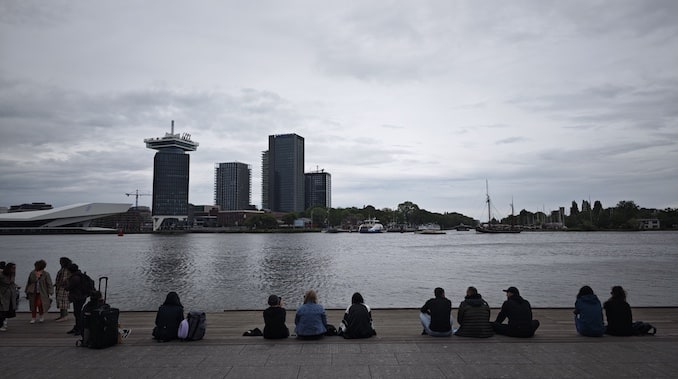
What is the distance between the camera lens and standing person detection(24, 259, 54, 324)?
44.5 feet

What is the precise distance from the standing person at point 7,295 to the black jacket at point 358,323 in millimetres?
9052

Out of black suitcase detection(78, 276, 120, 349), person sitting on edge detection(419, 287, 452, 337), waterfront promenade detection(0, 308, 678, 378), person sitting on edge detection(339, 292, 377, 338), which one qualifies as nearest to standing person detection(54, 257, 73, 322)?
waterfront promenade detection(0, 308, 678, 378)

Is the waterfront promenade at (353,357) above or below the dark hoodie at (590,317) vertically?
below

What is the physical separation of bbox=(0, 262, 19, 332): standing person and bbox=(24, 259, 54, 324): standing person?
1.09m

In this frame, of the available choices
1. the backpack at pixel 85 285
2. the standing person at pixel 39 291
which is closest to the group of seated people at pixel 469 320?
the backpack at pixel 85 285

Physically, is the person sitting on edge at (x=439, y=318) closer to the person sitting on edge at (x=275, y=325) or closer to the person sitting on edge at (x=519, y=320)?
the person sitting on edge at (x=519, y=320)

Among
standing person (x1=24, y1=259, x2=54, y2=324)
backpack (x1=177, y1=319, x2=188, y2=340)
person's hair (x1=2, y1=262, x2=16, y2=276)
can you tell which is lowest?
backpack (x1=177, y1=319, x2=188, y2=340)

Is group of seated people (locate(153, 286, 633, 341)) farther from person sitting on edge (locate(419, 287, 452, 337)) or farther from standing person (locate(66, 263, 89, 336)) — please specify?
standing person (locate(66, 263, 89, 336))

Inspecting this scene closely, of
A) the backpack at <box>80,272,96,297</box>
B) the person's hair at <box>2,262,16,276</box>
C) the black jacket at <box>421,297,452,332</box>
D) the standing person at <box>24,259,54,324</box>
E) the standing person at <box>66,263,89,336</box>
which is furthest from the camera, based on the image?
the standing person at <box>24,259,54,324</box>

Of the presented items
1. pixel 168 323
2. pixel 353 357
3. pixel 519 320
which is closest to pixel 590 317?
pixel 519 320

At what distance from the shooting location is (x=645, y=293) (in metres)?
32.1

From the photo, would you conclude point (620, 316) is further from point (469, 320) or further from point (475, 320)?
point (469, 320)

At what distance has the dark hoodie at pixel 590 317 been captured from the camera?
10797mm

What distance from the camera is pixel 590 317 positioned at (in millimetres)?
Result: 10844
